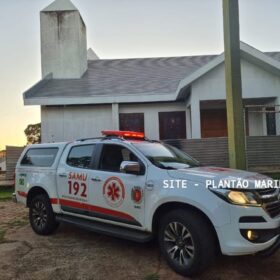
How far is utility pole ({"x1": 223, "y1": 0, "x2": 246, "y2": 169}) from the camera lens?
7367 millimetres

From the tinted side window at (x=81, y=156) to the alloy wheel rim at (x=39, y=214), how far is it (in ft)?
3.62

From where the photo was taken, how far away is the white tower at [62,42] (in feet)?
59.7

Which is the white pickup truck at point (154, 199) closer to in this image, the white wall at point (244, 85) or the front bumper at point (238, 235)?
the front bumper at point (238, 235)

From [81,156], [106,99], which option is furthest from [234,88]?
[106,99]

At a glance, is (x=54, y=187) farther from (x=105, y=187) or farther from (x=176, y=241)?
(x=176, y=241)

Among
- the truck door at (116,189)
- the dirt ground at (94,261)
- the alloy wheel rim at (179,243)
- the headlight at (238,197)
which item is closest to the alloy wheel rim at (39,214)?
the dirt ground at (94,261)

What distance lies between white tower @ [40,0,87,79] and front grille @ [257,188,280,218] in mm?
14988

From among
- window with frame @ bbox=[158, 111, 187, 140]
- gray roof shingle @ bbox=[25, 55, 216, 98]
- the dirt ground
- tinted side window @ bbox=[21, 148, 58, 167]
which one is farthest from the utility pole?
window with frame @ bbox=[158, 111, 187, 140]

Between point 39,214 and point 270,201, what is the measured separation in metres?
4.30

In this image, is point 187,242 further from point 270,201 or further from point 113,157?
point 113,157

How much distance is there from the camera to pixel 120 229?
5219 millimetres

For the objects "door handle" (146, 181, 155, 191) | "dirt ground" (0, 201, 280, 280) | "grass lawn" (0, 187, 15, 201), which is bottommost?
"dirt ground" (0, 201, 280, 280)

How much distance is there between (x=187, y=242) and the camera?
4.42 m

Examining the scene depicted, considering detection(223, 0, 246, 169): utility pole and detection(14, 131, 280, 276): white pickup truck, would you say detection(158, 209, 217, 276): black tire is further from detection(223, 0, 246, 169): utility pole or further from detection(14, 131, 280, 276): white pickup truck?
detection(223, 0, 246, 169): utility pole
